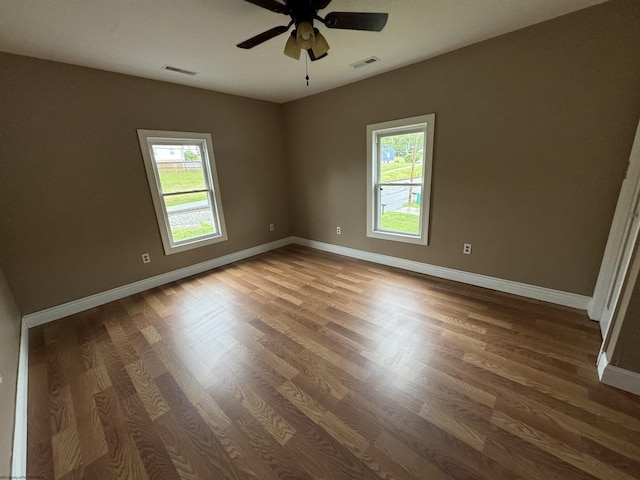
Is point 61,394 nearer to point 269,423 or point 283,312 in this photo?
point 269,423

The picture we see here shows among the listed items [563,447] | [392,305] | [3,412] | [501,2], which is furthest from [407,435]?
[501,2]

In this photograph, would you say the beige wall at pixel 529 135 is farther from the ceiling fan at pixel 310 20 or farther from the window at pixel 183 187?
the window at pixel 183 187

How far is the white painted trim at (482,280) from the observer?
239 cm

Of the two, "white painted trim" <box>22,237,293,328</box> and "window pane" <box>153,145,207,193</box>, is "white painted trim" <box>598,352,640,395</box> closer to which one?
"white painted trim" <box>22,237,293,328</box>

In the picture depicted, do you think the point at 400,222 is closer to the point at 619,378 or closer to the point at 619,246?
the point at 619,246

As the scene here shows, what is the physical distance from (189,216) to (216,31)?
2335mm

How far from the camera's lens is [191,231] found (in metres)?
3.66

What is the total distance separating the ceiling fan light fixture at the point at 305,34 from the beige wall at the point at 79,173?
2.35 metres

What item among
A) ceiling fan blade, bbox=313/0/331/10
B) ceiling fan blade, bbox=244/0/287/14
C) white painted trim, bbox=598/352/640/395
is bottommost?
white painted trim, bbox=598/352/640/395

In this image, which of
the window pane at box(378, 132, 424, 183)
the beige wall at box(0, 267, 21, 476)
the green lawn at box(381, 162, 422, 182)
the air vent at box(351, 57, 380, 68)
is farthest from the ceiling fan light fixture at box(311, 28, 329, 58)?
the beige wall at box(0, 267, 21, 476)

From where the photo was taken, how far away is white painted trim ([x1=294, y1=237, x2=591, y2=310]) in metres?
2.39

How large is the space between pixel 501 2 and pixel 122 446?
3772 mm

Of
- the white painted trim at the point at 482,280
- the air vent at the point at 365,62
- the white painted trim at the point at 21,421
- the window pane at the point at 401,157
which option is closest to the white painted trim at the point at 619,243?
the white painted trim at the point at 482,280

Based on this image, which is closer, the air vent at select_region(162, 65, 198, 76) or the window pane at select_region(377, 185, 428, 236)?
the air vent at select_region(162, 65, 198, 76)
